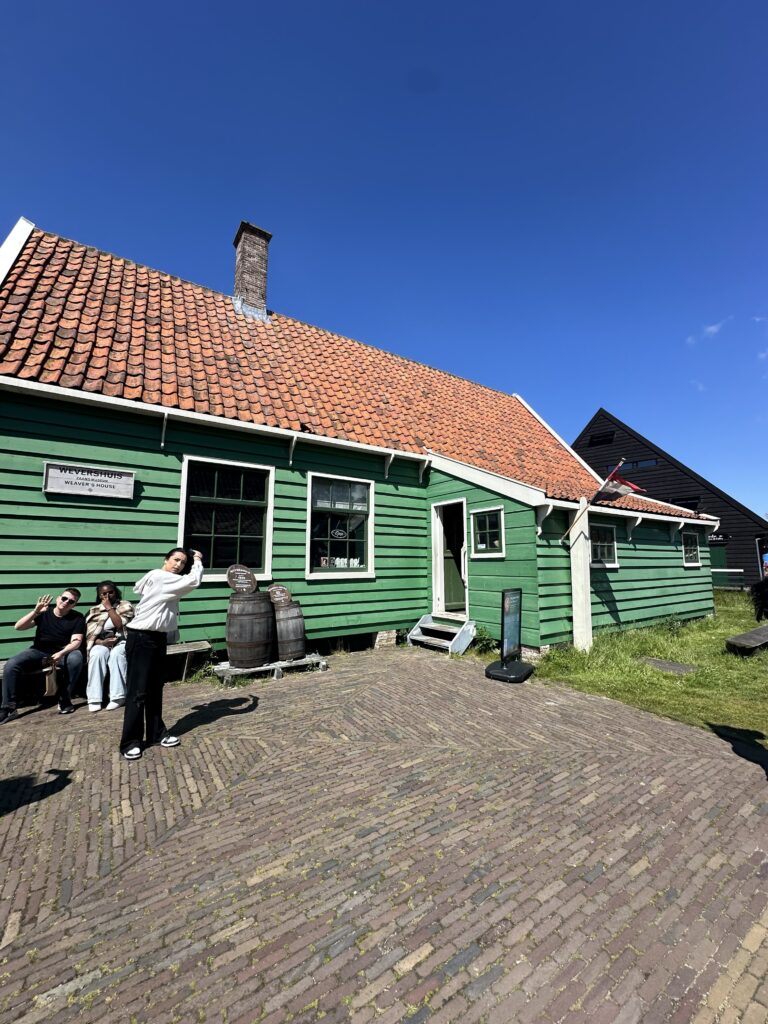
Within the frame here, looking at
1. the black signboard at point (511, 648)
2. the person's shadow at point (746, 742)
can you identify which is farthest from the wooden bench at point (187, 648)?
the person's shadow at point (746, 742)

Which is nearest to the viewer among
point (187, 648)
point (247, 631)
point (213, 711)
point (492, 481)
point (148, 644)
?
point (148, 644)

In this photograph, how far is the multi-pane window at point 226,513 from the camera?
292 inches

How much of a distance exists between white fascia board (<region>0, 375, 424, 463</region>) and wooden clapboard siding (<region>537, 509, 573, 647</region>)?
133 inches

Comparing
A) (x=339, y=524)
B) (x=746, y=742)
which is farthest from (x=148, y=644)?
(x=746, y=742)

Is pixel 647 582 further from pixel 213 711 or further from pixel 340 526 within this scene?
pixel 213 711

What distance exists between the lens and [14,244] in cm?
809

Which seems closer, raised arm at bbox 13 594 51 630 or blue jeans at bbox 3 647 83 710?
blue jeans at bbox 3 647 83 710

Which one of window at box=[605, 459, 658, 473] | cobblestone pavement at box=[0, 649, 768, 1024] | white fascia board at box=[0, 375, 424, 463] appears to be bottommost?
cobblestone pavement at box=[0, 649, 768, 1024]

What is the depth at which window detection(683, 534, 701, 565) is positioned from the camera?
12.6 metres

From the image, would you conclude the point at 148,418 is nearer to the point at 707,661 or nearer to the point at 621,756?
the point at 621,756

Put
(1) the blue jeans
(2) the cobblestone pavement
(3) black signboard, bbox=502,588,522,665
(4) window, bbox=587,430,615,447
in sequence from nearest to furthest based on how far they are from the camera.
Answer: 1. (2) the cobblestone pavement
2. (1) the blue jeans
3. (3) black signboard, bbox=502,588,522,665
4. (4) window, bbox=587,430,615,447

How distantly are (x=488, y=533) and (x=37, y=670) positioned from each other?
23.9 ft

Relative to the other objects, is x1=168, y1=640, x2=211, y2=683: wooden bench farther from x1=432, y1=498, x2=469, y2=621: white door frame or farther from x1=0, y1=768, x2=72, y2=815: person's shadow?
x1=432, y1=498, x2=469, y2=621: white door frame

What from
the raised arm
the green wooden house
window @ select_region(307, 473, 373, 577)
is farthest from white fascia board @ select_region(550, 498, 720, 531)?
the raised arm
